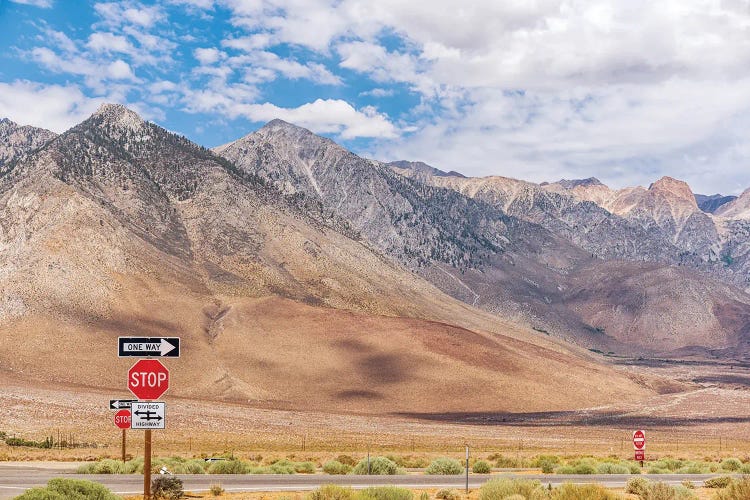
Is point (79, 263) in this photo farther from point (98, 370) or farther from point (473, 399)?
point (473, 399)

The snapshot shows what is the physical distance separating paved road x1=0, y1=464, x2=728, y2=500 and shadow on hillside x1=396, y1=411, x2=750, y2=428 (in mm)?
62564

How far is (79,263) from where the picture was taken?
124250 millimetres

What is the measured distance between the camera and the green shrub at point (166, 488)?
20797 millimetres

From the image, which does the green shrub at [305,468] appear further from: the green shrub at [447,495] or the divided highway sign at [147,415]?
the divided highway sign at [147,415]

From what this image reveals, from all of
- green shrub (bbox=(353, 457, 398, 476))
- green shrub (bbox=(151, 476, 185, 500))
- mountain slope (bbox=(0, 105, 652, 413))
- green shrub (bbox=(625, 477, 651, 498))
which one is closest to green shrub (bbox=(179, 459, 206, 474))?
green shrub (bbox=(353, 457, 398, 476))

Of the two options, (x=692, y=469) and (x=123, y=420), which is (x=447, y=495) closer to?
(x=123, y=420)

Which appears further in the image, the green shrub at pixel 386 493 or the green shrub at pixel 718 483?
the green shrub at pixel 718 483

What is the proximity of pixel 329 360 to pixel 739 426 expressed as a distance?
57546mm

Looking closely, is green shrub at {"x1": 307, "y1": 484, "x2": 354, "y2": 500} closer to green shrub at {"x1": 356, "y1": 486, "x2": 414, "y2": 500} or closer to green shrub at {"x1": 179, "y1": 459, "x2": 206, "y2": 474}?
green shrub at {"x1": 356, "y1": 486, "x2": 414, "y2": 500}

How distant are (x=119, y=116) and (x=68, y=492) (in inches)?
7325

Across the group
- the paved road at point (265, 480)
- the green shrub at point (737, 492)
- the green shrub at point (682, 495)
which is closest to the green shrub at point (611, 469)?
the paved road at point (265, 480)

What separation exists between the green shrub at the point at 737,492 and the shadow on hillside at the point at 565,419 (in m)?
74.4

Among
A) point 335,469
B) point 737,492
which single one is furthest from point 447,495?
point 335,469

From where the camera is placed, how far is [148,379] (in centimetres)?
1544
